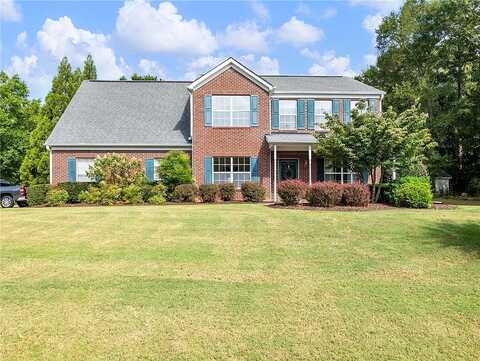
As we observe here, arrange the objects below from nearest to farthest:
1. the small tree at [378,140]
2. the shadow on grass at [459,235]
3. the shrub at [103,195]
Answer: the shadow on grass at [459,235], the small tree at [378,140], the shrub at [103,195]

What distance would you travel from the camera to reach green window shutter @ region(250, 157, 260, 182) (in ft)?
73.2

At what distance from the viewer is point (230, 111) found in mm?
22328

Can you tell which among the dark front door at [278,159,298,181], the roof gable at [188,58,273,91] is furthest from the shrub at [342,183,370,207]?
the roof gable at [188,58,273,91]

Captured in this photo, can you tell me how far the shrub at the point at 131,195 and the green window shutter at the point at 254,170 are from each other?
6247mm

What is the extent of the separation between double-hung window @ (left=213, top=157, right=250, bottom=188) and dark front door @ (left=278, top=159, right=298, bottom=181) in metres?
1.97

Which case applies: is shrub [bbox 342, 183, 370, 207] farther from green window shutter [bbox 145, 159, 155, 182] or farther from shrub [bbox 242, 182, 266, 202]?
green window shutter [bbox 145, 159, 155, 182]

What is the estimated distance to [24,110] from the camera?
37156 millimetres

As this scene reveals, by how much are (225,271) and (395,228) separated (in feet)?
16.7

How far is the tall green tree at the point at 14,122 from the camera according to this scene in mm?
35031

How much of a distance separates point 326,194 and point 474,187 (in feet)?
58.7

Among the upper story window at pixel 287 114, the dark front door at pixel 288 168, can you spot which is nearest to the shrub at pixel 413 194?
the dark front door at pixel 288 168

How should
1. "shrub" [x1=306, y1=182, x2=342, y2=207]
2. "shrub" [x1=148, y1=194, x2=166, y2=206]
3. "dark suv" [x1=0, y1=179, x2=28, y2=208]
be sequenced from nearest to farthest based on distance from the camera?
"shrub" [x1=306, y1=182, x2=342, y2=207] < "shrub" [x1=148, y1=194, x2=166, y2=206] < "dark suv" [x1=0, y1=179, x2=28, y2=208]

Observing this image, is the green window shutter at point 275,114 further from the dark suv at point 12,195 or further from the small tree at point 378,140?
the dark suv at point 12,195

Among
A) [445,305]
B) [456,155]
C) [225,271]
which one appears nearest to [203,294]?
[225,271]
